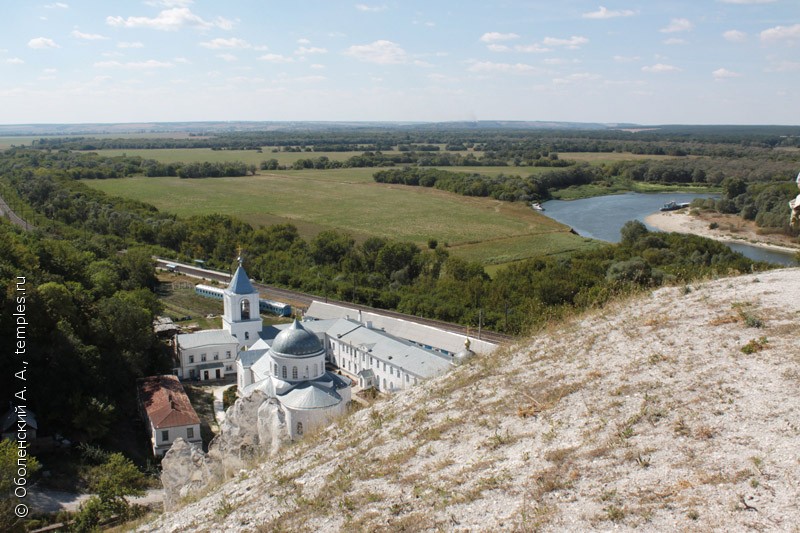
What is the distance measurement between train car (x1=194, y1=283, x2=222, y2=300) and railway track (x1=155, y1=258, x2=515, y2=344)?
358 cm

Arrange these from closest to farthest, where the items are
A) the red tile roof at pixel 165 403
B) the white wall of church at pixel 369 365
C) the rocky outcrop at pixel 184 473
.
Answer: the rocky outcrop at pixel 184 473 < the red tile roof at pixel 165 403 < the white wall of church at pixel 369 365

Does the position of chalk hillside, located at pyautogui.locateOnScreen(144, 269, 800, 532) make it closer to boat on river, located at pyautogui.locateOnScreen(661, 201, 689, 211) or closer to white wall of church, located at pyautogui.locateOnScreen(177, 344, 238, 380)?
white wall of church, located at pyautogui.locateOnScreen(177, 344, 238, 380)

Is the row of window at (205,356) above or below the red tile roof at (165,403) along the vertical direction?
below

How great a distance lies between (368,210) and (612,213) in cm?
3813

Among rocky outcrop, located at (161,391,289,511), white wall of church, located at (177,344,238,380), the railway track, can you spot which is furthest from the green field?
rocky outcrop, located at (161,391,289,511)

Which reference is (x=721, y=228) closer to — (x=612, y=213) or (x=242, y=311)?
(x=612, y=213)

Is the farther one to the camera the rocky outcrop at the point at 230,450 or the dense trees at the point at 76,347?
the dense trees at the point at 76,347

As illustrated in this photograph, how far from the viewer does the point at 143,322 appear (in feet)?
110

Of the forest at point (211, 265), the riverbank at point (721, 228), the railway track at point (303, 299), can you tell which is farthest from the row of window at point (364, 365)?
the riverbank at point (721, 228)

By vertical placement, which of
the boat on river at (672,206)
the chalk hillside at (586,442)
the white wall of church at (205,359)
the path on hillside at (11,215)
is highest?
the chalk hillside at (586,442)

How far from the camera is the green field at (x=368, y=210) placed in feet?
243

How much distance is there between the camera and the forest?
90.5ft

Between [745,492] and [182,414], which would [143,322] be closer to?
[182,414]

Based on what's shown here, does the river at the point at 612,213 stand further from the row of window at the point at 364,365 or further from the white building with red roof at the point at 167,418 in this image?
the white building with red roof at the point at 167,418
